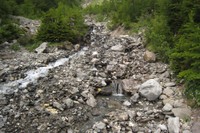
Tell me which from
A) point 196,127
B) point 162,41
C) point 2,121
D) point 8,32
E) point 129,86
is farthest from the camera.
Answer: point 8,32

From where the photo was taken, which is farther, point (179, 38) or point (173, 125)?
point (179, 38)

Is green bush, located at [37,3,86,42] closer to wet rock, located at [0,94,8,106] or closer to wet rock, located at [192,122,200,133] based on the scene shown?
wet rock, located at [0,94,8,106]

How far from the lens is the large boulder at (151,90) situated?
10.6 meters

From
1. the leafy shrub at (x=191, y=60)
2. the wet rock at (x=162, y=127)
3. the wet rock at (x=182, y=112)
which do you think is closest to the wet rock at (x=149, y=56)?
the leafy shrub at (x=191, y=60)

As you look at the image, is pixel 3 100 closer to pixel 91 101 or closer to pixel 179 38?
pixel 91 101

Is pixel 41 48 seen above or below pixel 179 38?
below

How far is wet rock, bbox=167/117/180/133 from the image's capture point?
8.37 meters

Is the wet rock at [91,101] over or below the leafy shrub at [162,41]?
below

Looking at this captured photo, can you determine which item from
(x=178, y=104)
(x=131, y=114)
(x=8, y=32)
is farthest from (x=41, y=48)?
(x=178, y=104)

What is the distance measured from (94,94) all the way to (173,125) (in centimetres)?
394

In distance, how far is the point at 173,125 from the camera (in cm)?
852

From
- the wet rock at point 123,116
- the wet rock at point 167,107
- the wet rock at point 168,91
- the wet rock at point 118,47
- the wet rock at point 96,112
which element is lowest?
the wet rock at point 96,112

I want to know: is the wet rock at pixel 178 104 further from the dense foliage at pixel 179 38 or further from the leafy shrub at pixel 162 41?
the leafy shrub at pixel 162 41

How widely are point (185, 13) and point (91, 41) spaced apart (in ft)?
31.1
